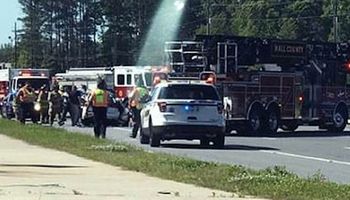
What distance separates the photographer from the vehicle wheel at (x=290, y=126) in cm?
3578

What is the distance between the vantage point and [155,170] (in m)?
17.9

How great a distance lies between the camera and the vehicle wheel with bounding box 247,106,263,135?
33406 mm

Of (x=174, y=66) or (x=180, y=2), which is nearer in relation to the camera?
(x=174, y=66)

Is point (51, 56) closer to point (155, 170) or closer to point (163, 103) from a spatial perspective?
point (163, 103)

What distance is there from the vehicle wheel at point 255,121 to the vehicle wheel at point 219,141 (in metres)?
6.61

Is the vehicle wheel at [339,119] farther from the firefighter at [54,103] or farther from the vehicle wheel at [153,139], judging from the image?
the vehicle wheel at [153,139]

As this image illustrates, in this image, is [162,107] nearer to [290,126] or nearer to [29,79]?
[290,126]

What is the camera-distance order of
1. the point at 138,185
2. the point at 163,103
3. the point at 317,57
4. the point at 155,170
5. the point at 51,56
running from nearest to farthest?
the point at 138,185
the point at 155,170
the point at 163,103
the point at 317,57
the point at 51,56

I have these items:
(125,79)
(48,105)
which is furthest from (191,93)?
(125,79)

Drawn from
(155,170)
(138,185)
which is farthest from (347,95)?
(138,185)

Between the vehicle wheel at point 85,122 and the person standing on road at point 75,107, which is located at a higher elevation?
the person standing on road at point 75,107

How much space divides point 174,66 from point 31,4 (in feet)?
292

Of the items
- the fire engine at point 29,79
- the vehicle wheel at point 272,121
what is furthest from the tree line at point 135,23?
the vehicle wheel at point 272,121

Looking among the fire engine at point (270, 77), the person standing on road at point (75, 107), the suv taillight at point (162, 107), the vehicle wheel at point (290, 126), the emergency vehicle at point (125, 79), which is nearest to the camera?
the suv taillight at point (162, 107)
